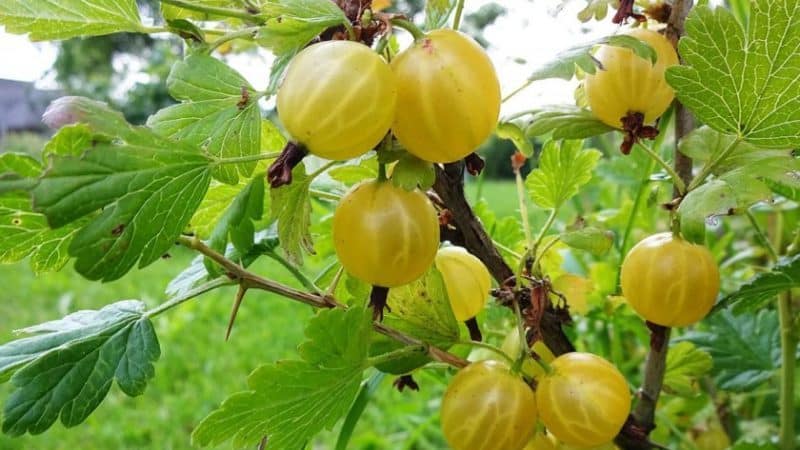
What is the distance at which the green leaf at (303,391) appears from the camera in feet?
1.21

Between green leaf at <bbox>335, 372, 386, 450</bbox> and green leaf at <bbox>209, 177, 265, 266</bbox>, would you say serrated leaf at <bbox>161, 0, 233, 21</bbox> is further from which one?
green leaf at <bbox>335, 372, 386, 450</bbox>

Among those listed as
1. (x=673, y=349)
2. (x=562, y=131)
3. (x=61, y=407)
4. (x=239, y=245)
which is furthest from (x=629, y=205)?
(x=61, y=407)

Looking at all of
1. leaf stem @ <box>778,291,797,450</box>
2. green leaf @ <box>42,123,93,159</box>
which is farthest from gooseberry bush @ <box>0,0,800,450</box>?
leaf stem @ <box>778,291,797,450</box>

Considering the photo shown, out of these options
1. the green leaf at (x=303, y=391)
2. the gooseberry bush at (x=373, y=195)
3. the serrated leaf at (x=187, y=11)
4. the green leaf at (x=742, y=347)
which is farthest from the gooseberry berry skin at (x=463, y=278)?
the green leaf at (x=742, y=347)

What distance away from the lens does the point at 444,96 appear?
A: 0.33 metres

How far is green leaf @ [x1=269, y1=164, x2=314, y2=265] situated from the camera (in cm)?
40

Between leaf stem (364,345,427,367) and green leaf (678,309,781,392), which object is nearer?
leaf stem (364,345,427,367)

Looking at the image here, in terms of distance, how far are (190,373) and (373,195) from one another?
168 cm

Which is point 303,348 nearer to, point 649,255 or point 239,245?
point 239,245

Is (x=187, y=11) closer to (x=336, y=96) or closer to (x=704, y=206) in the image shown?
(x=336, y=96)

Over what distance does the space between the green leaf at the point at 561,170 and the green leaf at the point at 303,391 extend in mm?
257

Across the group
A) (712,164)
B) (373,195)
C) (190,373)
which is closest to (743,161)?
(712,164)

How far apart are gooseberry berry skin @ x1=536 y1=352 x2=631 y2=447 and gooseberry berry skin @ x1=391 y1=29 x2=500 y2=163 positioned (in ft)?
0.53

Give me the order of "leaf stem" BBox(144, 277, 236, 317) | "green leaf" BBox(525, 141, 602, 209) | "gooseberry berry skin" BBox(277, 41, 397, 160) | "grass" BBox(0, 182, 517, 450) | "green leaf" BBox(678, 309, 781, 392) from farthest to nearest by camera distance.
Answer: "grass" BBox(0, 182, 517, 450), "green leaf" BBox(678, 309, 781, 392), "green leaf" BBox(525, 141, 602, 209), "leaf stem" BBox(144, 277, 236, 317), "gooseberry berry skin" BBox(277, 41, 397, 160)
